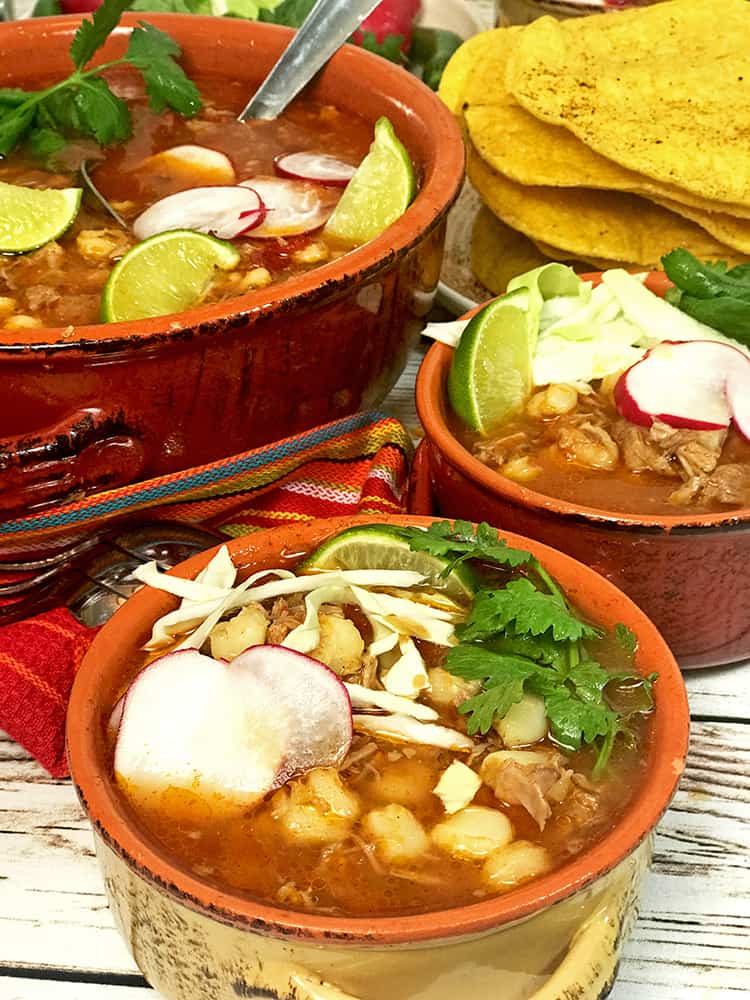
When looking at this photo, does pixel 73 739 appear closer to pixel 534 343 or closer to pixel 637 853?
pixel 637 853

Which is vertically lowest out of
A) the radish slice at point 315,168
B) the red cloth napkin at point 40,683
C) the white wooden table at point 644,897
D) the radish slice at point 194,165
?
the white wooden table at point 644,897

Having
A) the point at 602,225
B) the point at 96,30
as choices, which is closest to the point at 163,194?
the point at 96,30

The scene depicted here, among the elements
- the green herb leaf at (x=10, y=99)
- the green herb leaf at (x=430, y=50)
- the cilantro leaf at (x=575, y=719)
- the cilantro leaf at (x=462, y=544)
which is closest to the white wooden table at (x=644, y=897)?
the cilantro leaf at (x=575, y=719)

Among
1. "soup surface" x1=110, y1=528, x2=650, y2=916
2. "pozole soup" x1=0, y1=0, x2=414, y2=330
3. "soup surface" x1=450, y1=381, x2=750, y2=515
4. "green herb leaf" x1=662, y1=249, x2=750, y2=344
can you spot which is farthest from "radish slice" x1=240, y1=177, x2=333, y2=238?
"soup surface" x1=110, y1=528, x2=650, y2=916

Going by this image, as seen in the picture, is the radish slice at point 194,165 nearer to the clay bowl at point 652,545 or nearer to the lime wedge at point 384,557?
the clay bowl at point 652,545

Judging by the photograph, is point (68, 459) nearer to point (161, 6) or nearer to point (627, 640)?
point (627, 640)

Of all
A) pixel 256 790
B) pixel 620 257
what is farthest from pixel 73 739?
pixel 620 257

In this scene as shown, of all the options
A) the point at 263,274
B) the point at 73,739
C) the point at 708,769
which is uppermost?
the point at 263,274
